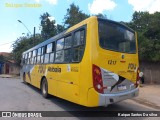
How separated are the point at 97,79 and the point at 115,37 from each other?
1.69 m

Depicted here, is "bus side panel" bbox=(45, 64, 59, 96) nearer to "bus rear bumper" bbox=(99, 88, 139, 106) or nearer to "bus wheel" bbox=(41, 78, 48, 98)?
"bus wheel" bbox=(41, 78, 48, 98)

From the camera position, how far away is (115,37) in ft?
26.2

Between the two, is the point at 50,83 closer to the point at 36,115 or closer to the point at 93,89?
the point at 36,115

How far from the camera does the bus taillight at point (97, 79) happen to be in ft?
23.5

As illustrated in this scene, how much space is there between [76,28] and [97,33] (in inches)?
46.6

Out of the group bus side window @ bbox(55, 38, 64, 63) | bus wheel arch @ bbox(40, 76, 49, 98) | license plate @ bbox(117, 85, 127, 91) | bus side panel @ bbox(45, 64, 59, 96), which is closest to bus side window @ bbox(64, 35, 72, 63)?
bus side window @ bbox(55, 38, 64, 63)

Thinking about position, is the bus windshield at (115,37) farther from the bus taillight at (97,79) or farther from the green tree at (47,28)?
the green tree at (47,28)

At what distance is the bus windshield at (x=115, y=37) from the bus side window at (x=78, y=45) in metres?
0.63

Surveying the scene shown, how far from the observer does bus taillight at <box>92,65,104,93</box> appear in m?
7.17

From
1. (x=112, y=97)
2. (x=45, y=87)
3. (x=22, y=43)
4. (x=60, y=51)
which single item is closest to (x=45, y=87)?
(x=45, y=87)

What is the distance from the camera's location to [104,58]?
7422mm

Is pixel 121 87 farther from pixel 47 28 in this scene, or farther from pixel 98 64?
pixel 47 28

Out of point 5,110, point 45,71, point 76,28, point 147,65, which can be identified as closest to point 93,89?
point 76,28

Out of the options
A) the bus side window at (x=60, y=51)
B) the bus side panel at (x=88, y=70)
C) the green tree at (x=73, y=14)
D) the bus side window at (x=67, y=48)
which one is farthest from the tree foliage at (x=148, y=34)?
the green tree at (x=73, y=14)
